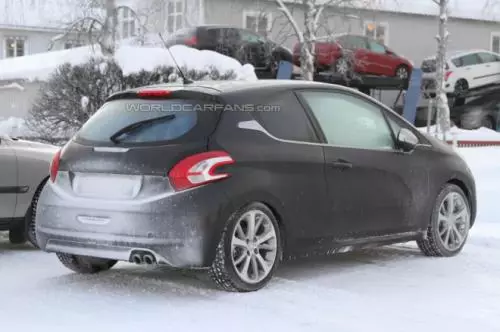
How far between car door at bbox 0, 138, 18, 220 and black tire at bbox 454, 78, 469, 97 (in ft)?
73.2

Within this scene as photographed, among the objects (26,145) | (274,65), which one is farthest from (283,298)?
(274,65)

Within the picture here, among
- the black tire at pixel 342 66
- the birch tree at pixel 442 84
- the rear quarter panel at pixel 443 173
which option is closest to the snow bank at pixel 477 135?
the birch tree at pixel 442 84

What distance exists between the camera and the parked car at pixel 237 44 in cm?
2309

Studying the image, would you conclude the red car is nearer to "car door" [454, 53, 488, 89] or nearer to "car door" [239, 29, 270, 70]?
"car door" [239, 29, 270, 70]

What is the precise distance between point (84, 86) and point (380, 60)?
12796mm

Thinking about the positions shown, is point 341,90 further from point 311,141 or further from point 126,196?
point 126,196

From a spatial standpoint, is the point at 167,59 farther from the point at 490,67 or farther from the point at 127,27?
the point at 490,67

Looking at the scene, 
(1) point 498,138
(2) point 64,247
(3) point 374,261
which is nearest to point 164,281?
(2) point 64,247

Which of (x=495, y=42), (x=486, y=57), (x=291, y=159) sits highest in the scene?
(x=495, y=42)

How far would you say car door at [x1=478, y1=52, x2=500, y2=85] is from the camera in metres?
28.5

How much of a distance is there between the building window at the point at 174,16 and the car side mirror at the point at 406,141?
74.8 ft

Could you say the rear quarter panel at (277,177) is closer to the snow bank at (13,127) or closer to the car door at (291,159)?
the car door at (291,159)

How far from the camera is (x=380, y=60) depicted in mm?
26281

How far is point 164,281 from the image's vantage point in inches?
241
